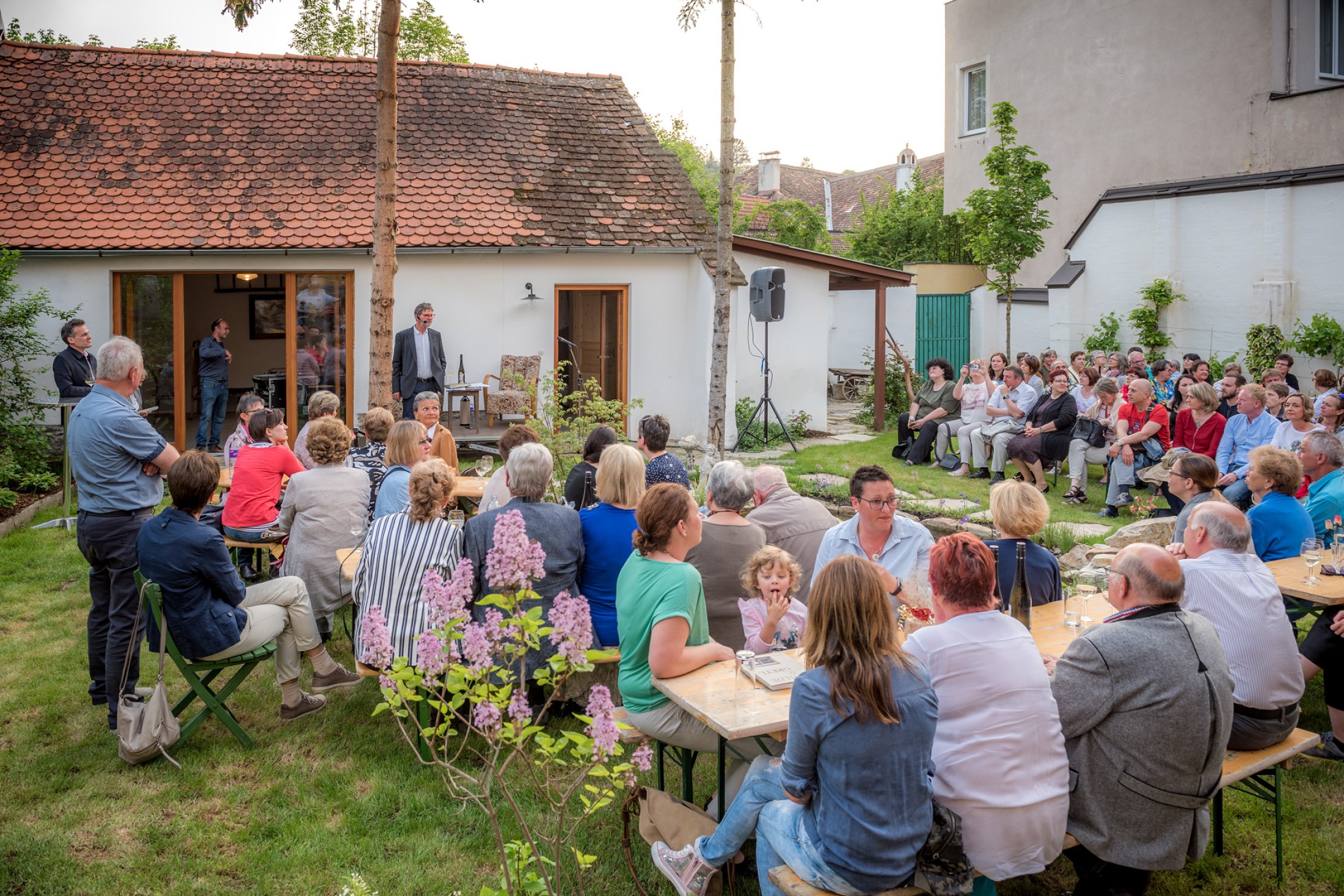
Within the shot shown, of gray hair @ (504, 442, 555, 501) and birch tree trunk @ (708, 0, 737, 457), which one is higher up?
birch tree trunk @ (708, 0, 737, 457)

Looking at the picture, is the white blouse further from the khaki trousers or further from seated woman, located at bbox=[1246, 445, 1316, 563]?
the khaki trousers

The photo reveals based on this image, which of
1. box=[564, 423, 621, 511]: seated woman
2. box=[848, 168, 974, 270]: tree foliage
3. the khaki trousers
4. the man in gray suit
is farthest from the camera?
box=[848, 168, 974, 270]: tree foliage

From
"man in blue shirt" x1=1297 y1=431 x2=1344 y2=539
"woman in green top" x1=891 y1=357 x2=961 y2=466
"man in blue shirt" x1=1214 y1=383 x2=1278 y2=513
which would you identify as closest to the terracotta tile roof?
"woman in green top" x1=891 y1=357 x2=961 y2=466

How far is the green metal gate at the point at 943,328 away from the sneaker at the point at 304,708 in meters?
16.6

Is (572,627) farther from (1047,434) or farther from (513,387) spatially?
(513,387)

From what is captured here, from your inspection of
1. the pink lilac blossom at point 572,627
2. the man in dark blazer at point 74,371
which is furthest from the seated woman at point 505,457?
the man in dark blazer at point 74,371

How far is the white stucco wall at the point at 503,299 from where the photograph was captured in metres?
12.7

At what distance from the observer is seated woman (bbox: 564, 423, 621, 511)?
20.2ft

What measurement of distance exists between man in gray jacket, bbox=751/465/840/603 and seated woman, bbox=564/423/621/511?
1.19 meters

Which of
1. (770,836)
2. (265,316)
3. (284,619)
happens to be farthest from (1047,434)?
(265,316)

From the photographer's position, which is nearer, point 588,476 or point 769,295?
point 588,476

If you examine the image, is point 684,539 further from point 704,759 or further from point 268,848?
point 268,848

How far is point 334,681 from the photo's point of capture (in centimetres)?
568

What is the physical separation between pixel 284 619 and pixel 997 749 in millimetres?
3646
